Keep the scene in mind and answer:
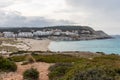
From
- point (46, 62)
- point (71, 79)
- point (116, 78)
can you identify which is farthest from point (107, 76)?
point (46, 62)

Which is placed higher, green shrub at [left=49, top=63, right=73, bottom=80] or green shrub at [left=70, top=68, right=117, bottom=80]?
green shrub at [left=70, top=68, right=117, bottom=80]

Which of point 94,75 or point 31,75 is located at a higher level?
point 94,75

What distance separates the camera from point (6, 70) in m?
23.1

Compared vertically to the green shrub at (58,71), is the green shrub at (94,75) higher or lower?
higher

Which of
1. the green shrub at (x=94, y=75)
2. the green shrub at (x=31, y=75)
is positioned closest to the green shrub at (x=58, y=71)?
the green shrub at (x=31, y=75)

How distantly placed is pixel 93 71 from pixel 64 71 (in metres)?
6.69

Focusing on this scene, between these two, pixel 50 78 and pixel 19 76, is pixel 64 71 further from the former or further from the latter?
pixel 19 76

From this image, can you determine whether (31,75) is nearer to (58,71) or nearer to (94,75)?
(58,71)

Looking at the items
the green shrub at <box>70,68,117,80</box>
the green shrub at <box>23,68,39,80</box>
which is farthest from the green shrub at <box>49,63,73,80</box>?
the green shrub at <box>70,68,117,80</box>

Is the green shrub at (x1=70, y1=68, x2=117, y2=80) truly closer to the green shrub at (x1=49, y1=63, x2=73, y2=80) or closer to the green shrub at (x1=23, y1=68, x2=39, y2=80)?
the green shrub at (x1=49, y1=63, x2=73, y2=80)

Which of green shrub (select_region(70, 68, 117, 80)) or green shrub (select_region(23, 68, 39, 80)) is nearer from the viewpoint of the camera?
green shrub (select_region(70, 68, 117, 80))

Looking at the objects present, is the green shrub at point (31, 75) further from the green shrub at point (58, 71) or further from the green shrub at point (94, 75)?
the green shrub at point (94, 75)

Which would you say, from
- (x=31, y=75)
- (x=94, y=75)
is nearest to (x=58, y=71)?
(x=31, y=75)

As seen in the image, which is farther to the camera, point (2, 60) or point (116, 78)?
point (2, 60)
